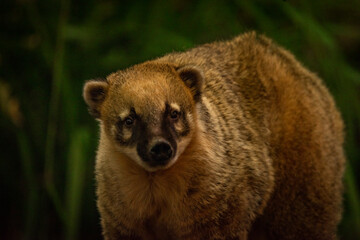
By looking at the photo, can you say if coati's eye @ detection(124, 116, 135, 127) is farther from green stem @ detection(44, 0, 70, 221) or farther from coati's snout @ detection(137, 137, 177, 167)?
green stem @ detection(44, 0, 70, 221)

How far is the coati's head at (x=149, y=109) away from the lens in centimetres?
343

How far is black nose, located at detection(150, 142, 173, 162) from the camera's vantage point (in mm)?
3354

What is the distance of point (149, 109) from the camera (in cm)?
350

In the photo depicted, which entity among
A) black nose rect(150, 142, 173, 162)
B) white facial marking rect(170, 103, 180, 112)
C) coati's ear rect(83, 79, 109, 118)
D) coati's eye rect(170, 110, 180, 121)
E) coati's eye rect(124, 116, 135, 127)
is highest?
coati's ear rect(83, 79, 109, 118)

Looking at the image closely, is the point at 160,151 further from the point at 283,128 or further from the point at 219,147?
the point at 283,128

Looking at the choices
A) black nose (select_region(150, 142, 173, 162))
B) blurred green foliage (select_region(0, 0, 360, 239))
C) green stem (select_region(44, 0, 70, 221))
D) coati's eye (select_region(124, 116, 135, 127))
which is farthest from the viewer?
blurred green foliage (select_region(0, 0, 360, 239))

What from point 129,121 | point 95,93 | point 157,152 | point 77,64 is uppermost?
point 77,64

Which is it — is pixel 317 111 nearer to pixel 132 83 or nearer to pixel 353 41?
pixel 132 83

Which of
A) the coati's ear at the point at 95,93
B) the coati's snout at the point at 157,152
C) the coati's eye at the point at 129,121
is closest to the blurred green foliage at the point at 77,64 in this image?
the coati's ear at the point at 95,93

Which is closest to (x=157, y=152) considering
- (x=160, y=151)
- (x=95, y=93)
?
(x=160, y=151)

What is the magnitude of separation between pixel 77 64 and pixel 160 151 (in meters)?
2.60

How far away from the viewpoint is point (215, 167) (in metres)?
3.76

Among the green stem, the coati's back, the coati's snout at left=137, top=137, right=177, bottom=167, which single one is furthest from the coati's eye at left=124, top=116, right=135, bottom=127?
the green stem

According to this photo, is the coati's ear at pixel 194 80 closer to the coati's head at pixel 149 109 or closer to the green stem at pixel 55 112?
the coati's head at pixel 149 109
